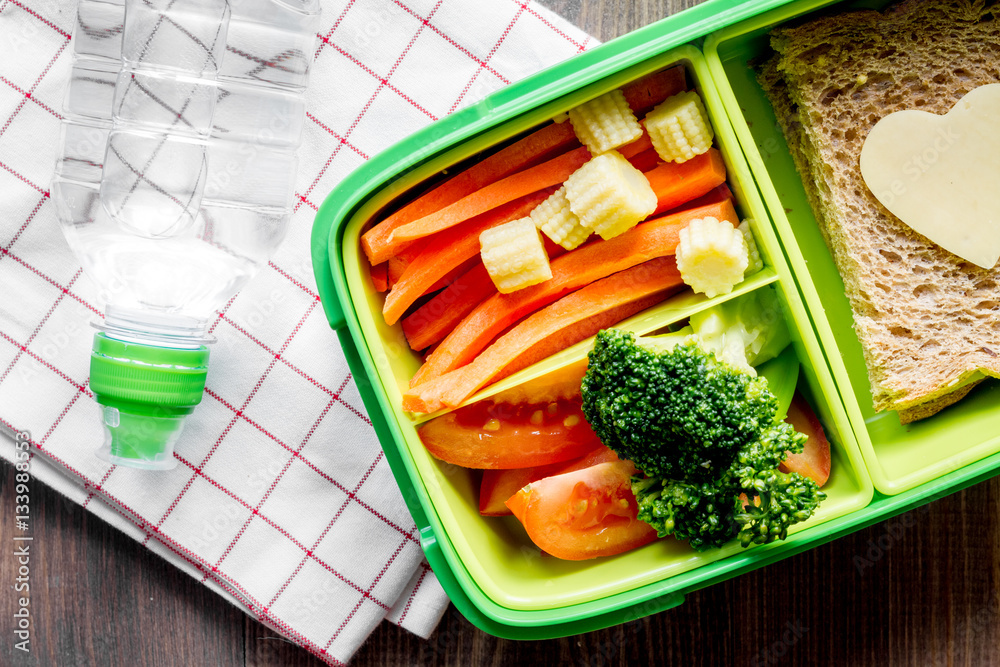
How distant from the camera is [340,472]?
1.63 meters

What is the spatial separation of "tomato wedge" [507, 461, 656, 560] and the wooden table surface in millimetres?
482

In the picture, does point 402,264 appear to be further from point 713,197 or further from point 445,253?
point 713,197

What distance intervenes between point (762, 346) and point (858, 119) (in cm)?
55

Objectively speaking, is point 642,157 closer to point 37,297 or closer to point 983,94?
point 983,94

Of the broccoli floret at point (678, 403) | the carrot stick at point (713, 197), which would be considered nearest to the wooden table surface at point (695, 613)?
the broccoli floret at point (678, 403)

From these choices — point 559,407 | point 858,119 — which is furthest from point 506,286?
point 858,119

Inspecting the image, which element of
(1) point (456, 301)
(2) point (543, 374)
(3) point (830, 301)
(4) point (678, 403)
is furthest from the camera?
(3) point (830, 301)

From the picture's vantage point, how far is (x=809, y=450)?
4.58 ft

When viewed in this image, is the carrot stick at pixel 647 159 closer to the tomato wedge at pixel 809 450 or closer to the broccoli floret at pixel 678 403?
the broccoli floret at pixel 678 403

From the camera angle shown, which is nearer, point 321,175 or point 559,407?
point 559,407

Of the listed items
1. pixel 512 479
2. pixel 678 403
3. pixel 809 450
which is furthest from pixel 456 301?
pixel 809 450

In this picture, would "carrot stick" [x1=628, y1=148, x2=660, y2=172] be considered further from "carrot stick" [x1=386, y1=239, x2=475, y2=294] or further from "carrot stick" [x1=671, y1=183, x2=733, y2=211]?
"carrot stick" [x1=386, y1=239, x2=475, y2=294]

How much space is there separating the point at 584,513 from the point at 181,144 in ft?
4.33

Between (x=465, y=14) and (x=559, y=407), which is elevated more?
(x=465, y=14)
